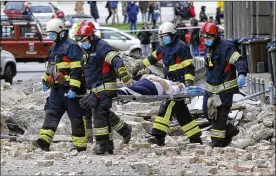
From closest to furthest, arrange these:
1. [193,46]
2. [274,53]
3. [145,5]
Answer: [274,53] → [193,46] → [145,5]

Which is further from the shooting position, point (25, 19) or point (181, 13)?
point (181, 13)

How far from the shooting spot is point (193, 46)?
31.3 metres

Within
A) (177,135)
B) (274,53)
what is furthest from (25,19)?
(177,135)

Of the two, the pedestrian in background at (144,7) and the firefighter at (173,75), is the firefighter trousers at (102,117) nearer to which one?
→ the firefighter at (173,75)

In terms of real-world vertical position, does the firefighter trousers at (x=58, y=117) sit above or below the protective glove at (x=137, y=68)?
below

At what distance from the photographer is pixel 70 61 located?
44.0 feet

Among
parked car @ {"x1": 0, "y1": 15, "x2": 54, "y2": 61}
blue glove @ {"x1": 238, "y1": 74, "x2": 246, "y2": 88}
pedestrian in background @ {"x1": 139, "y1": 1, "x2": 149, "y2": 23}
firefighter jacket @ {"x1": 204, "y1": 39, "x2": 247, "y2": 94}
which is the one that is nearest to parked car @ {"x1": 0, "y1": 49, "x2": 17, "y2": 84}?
parked car @ {"x1": 0, "y1": 15, "x2": 54, "y2": 61}

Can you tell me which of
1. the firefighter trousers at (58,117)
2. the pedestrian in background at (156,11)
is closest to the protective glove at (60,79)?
the firefighter trousers at (58,117)

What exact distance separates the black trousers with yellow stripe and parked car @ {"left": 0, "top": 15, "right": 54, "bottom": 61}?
19.4m

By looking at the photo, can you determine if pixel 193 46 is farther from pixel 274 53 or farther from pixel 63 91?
pixel 63 91

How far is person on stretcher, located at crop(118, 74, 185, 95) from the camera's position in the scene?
13.3m

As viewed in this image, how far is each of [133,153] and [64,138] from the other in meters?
1.98

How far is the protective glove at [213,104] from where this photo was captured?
44.0ft

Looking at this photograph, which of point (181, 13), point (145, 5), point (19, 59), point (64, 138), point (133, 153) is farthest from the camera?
point (145, 5)
